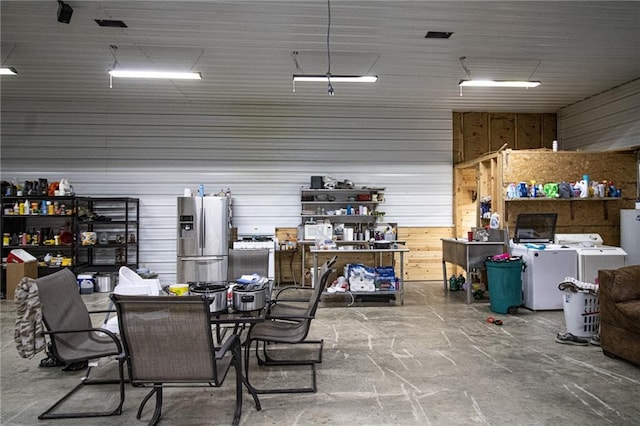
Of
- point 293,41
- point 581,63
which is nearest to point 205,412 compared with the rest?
point 293,41

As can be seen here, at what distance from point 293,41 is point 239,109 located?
310 cm

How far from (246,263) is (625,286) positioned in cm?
385

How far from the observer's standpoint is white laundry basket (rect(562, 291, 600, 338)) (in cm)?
424

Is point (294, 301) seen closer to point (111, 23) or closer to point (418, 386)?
point (418, 386)

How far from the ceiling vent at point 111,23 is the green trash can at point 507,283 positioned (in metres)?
5.75

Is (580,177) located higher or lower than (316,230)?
higher

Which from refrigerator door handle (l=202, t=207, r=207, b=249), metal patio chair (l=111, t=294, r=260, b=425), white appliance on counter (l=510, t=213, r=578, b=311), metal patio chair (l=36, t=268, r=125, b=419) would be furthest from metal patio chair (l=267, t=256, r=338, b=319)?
white appliance on counter (l=510, t=213, r=578, b=311)

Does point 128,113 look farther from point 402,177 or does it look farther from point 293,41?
point 402,177

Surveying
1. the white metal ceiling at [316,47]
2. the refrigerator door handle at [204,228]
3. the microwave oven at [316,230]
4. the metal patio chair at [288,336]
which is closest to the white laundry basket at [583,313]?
the metal patio chair at [288,336]

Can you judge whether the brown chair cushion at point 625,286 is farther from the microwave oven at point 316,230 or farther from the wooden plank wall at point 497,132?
the wooden plank wall at point 497,132

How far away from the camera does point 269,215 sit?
8008mm

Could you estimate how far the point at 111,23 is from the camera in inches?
184

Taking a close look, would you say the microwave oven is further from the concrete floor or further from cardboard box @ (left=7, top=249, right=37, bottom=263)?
cardboard box @ (left=7, top=249, right=37, bottom=263)

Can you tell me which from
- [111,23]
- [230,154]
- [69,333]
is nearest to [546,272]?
[69,333]
